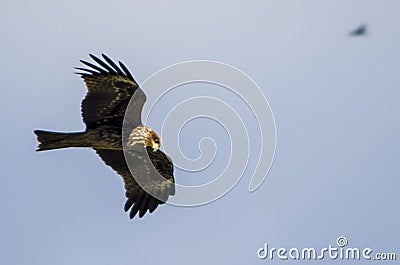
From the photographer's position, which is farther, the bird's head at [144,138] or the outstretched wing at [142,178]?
the outstretched wing at [142,178]

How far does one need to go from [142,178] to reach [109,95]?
6.19 ft

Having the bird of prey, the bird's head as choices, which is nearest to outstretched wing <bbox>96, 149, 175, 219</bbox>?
the bird of prey

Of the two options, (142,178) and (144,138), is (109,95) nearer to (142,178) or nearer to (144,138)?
(144,138)

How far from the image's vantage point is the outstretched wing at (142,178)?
12898 mm

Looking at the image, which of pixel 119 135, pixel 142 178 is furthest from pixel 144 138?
pixel 142 178

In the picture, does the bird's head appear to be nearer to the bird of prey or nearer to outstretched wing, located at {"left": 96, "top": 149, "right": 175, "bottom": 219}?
the bird of prey

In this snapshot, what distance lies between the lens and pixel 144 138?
1218cm

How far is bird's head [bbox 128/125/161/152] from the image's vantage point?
39.9 ft

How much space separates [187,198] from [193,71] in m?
1.93

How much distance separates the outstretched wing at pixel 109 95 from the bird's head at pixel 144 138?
108 millimetres

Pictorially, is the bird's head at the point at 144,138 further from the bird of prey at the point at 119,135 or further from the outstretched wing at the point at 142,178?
the outstretched wing at the point at 142,178

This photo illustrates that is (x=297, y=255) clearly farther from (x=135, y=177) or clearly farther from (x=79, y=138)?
(x=79, y=138)

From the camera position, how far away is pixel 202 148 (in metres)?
11.7

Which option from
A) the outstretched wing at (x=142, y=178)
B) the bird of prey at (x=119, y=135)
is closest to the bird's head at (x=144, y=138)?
the bird of prey at (x=119, y=135)
